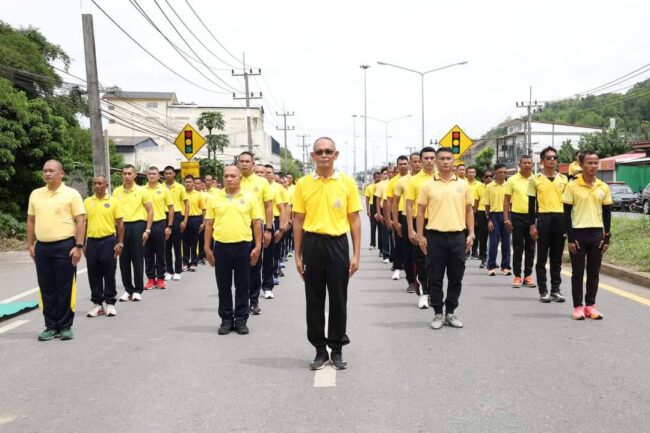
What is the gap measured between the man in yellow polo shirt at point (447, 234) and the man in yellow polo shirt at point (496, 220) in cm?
450

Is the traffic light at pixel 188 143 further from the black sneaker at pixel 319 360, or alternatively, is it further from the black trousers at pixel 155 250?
the black sneaker at pixel 319 360

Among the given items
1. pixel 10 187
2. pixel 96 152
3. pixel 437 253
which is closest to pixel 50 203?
pixel 437 253

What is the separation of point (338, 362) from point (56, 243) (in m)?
3.32

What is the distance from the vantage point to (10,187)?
19.9 metres

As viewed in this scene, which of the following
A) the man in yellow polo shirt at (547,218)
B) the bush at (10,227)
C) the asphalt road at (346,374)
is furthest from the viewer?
the bush at (10,227)

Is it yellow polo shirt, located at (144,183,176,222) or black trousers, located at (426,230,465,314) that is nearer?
black trousers, located at (426,230,465,314)

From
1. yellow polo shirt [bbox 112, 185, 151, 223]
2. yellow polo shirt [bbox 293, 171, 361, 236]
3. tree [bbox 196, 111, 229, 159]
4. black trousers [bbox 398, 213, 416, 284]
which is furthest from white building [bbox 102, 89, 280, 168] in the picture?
yellow polo shirt [bbox 293, 171, 361, 236]

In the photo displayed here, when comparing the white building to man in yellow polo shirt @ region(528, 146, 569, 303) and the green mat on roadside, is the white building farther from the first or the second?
man in yellow polo shirt @ region(528, 146, 569, 303)

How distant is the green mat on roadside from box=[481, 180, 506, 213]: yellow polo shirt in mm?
7792

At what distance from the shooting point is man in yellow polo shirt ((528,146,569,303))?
8.54 meters

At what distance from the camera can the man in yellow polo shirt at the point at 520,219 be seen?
32.4 ft

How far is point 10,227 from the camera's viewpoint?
18578mm

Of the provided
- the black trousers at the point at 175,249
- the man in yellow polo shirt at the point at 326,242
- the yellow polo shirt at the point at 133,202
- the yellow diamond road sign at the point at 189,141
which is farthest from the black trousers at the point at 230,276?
the yellow diamond road sign at the point at 189,141

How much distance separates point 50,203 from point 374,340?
3.59 m
